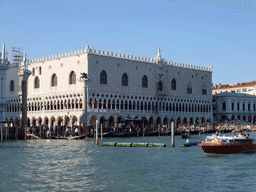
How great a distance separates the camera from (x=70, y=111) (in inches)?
2090

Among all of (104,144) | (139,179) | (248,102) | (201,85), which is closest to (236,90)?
(248,102)

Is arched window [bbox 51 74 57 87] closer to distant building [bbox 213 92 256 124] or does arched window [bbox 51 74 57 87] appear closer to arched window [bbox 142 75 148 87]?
arched window [bbox 142 75 148 87]

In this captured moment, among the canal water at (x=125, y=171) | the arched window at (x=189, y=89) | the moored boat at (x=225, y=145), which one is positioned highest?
the arched window at (x=189, y=89)

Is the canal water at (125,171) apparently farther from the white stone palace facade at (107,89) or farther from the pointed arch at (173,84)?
the pointed arch at (173,84)

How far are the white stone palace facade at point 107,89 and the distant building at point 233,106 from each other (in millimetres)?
7821

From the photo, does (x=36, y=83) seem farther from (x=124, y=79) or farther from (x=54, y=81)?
(x=124, y=79)

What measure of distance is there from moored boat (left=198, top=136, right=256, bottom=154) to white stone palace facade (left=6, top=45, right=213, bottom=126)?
25.3m

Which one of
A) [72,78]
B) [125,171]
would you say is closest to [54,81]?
[72,78]

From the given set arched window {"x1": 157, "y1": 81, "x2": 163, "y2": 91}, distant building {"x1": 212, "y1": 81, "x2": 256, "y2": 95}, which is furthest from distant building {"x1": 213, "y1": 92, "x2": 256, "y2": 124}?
arched window {"x1": 157, "y1": 81, "x2": 163, "y2": 91}

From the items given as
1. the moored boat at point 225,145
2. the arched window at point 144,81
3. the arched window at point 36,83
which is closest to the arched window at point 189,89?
the arched window at point 144,81

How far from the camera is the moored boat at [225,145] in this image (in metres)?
25.7

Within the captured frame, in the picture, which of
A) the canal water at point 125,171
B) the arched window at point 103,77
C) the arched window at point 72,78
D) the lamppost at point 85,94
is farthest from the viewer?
the arched window at point 72,78

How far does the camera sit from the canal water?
16.4 metres

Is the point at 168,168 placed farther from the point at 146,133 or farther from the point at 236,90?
the point at 236,90
